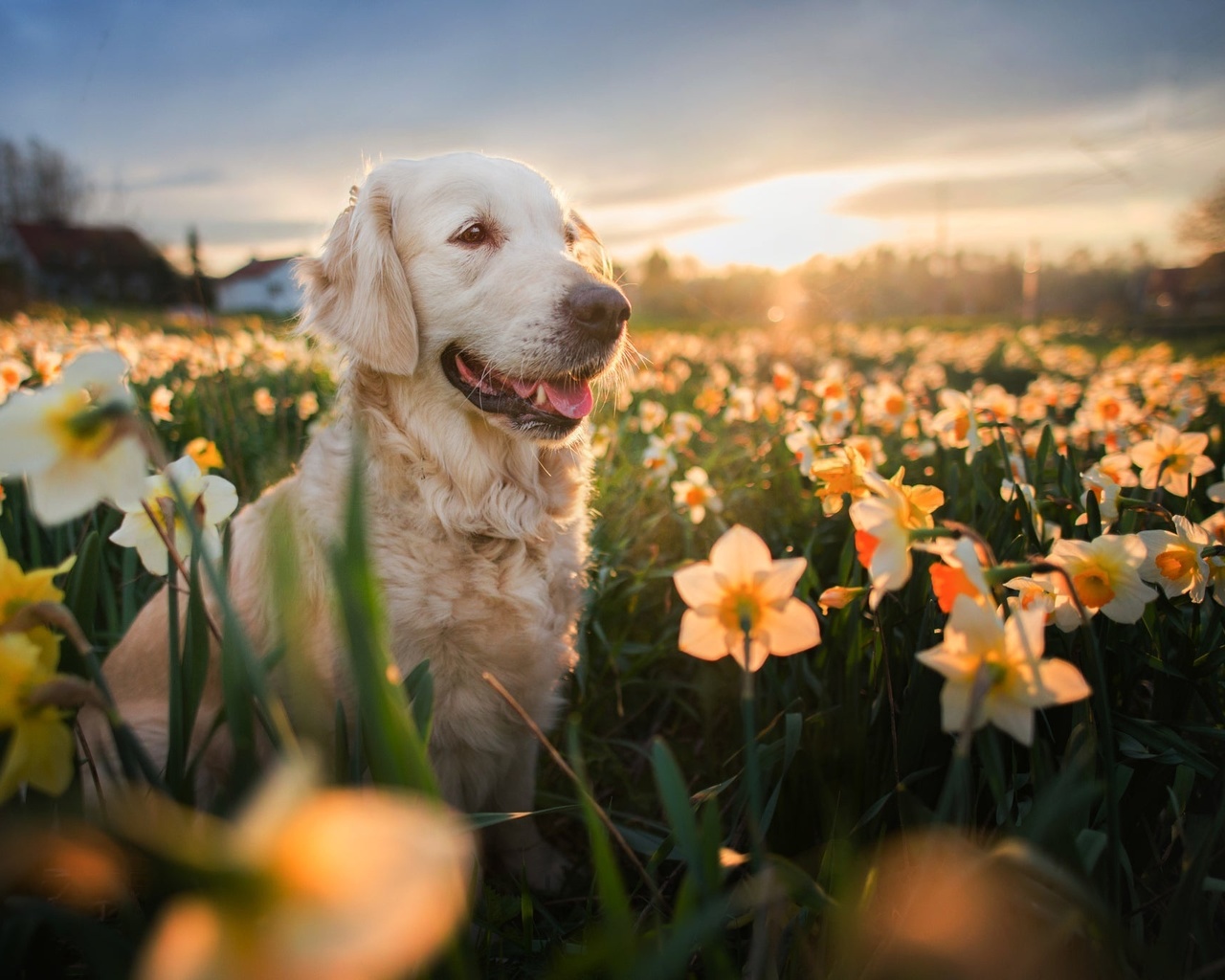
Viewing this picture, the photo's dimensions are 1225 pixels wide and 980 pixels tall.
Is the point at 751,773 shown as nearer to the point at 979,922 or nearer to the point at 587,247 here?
the point at 979,922

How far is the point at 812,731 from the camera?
1.66 meters

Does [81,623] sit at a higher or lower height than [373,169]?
lower

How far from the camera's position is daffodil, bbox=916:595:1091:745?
30.8 inches

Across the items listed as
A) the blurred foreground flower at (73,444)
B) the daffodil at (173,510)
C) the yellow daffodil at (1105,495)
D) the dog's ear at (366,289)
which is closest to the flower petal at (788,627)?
the blurred foreground flower at (73,444)

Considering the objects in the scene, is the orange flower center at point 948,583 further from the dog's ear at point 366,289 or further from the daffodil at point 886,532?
the dog's ear at point 366,289

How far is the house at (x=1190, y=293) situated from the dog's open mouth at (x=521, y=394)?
2330 cm

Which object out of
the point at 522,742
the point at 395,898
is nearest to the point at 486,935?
the point at 522,742

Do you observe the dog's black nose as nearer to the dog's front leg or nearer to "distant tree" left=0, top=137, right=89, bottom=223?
the dog's front leg

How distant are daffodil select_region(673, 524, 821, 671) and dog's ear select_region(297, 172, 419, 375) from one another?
1.50 metres

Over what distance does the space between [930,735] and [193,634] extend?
4.57 ft

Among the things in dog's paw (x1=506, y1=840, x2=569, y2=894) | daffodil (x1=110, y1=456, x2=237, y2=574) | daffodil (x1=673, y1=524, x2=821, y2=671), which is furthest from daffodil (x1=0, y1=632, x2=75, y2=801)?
dog's paw (x1=506, y1=840, x2=569, y2=894)

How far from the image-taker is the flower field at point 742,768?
1.59ft

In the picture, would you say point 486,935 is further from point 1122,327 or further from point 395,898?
point 1122,327

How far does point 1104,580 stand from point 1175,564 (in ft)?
0.90
